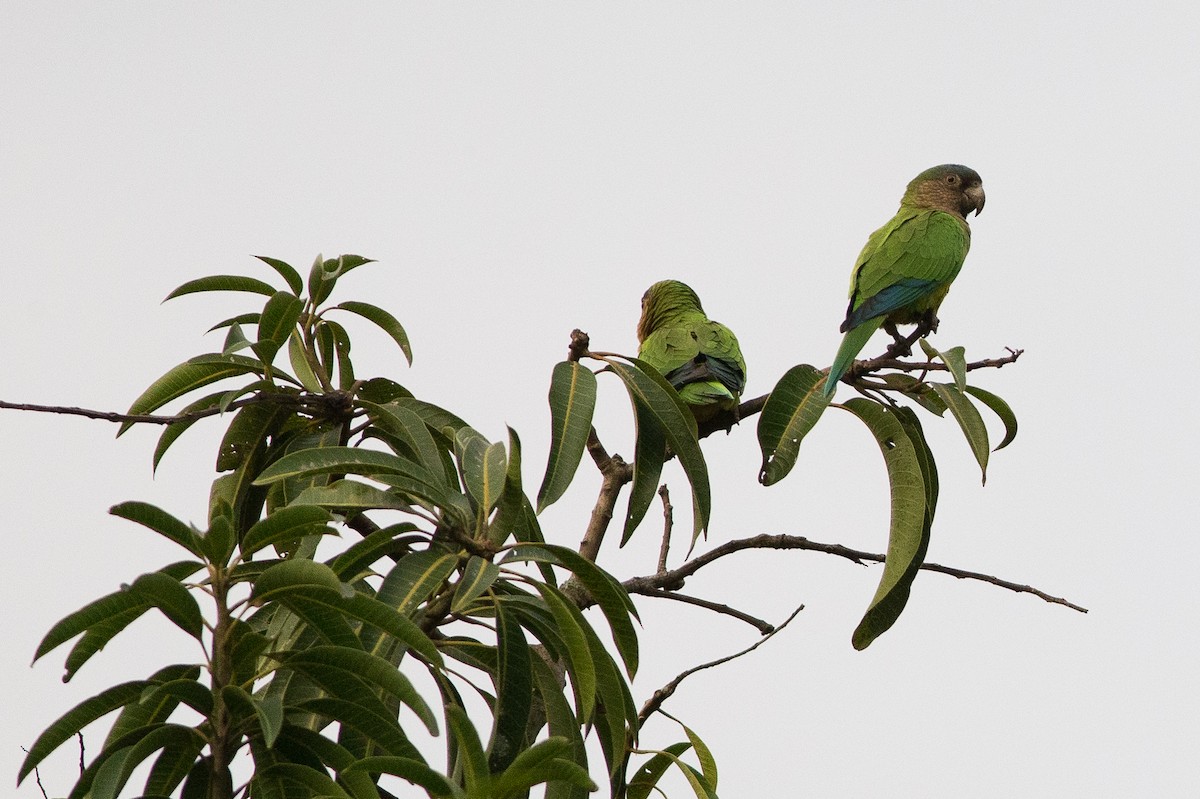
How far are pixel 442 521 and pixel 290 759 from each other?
1.82 ft

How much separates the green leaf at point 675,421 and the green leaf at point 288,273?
0.92m

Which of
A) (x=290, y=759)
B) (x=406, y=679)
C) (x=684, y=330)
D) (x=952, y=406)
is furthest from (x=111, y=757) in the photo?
(x=684, y=330)

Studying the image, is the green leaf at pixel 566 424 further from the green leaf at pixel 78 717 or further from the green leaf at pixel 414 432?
the green leaf at pixel 78 717

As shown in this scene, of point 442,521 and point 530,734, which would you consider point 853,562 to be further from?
point 442,521

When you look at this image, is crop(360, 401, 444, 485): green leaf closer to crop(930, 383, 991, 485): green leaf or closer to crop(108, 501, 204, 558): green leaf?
crop(108, 501, 204, 558): green leaf

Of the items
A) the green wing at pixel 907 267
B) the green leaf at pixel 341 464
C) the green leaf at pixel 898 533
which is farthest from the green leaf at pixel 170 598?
the green wing at pixel 907 267

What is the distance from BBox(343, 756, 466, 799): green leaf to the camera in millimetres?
1925

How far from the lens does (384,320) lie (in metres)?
3.44

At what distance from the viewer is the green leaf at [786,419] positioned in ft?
10.3

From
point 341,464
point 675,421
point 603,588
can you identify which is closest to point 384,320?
point 675,421

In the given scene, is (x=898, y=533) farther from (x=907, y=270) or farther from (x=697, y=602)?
(x=907, y=270)

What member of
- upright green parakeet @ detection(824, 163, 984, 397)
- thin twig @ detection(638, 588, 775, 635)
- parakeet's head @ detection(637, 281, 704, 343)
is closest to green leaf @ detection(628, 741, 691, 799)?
thin twig @ detection(638, 588, 775, 635)

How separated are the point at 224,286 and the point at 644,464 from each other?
122 cm

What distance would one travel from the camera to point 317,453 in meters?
2.45
